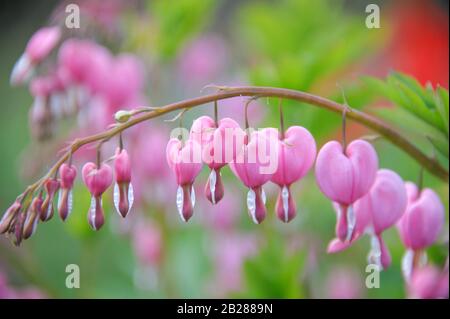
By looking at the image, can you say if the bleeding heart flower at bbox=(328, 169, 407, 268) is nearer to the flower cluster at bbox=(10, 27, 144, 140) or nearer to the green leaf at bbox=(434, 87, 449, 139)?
the green leaf at bbox=(434, 87, 449, 139)

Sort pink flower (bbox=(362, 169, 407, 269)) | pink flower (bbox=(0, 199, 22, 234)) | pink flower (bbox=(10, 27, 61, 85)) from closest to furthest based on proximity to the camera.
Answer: pink flower (bbox=(0, 199, 22, 234)), pink flower (bbox=(362, 169, 407, 269)), pink flower (bbox=(10, 27, 61, 85))

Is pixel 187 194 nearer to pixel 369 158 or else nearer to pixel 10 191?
pixel 369 158

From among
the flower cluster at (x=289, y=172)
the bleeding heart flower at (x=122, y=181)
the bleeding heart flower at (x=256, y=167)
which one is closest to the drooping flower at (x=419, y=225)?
the flower cluster at (x=289, y=172)

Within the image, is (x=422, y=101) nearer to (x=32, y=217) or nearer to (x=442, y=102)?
(x=442, y=102)

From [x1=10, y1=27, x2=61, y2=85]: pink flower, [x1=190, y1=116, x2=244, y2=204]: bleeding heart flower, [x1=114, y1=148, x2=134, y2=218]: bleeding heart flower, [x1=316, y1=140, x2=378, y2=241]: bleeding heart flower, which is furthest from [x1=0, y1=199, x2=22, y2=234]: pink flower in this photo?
[x1=10, y1=27, x2=61, y2=85]: pink flower

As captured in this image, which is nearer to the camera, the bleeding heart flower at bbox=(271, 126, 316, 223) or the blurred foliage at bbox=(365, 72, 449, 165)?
the bleeding heart flower at bbox=(271, 126, 316, 223)

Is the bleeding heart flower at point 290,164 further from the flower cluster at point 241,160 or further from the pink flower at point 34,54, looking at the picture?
the pink flower at point 34,54
